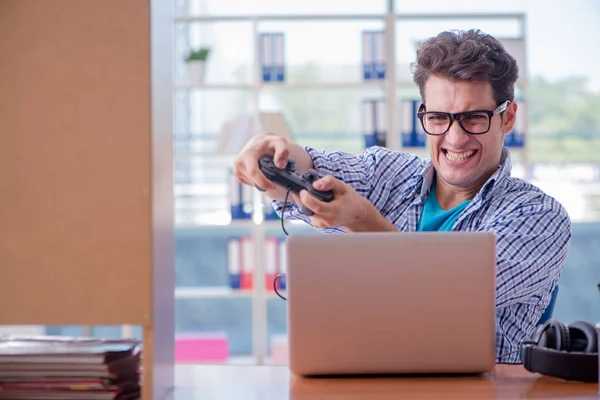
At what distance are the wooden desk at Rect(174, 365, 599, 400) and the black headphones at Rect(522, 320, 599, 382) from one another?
0.06 ft

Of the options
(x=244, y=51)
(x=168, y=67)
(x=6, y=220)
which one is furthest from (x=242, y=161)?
(x=244, y=51)

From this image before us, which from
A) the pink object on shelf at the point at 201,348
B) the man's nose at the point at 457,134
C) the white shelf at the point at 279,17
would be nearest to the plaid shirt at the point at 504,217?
the man's nose at the point at 457,134

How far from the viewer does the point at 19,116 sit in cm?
117

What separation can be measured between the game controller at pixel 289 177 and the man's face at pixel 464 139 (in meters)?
0.67

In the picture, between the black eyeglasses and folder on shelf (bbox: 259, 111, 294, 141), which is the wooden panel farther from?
folder on shelf (bbox: 259, 111, 294, 141)

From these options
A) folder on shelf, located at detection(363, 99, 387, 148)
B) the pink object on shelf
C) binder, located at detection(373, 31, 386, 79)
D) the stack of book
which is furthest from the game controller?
the pink object on shelf

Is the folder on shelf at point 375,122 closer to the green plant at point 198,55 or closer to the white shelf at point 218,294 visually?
the green plant at point 198,55

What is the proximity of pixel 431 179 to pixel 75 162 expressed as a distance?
4.22 feet

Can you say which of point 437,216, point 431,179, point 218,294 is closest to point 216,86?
point 218,294

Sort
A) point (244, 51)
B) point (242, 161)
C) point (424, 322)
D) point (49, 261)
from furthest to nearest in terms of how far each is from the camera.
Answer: point (244, 51) → point (242, 161) → point (424, 322) → point (49, 261)

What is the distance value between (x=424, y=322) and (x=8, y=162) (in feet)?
2.21

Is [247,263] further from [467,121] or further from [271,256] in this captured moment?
[467,121]

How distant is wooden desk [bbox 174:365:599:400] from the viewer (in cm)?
122

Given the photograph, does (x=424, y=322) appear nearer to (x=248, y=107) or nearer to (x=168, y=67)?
(x=168, y=67)
